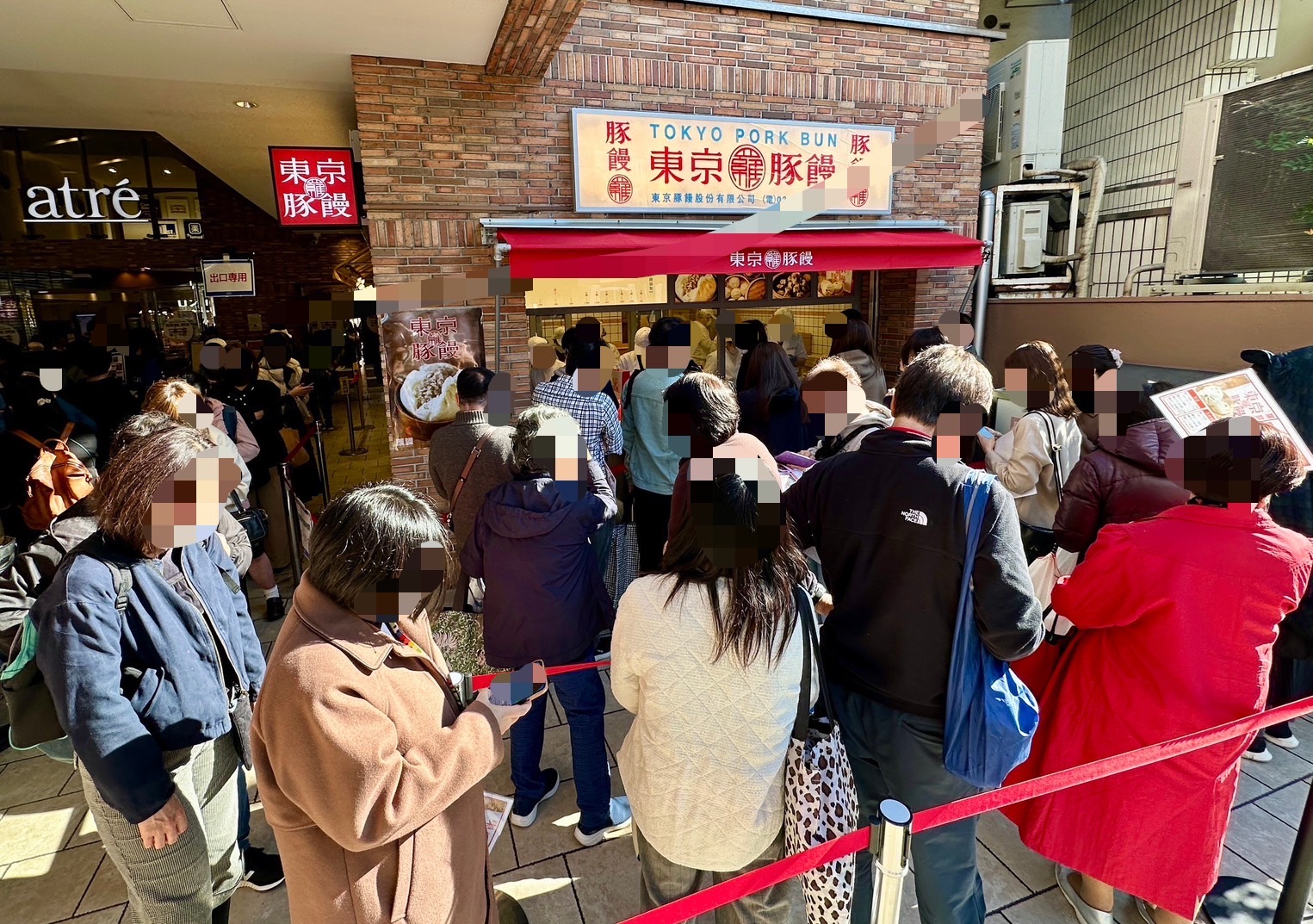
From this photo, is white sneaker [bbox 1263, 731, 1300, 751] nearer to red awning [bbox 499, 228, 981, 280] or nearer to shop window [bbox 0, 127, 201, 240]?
red awning [bbox 499, 228, 981, 280]

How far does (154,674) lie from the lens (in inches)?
75.2

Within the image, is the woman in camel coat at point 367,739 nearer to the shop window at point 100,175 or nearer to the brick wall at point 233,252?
the shop window at point 100,175

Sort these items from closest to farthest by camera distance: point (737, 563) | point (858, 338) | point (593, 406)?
point (737, 563), point (593, 406), point (858, 338)

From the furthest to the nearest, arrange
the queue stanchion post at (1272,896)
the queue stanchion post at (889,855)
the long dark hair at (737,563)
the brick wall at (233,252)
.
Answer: the brick wall at (233,252), the queue stanchion post at (1272,896), the long dark hair at (737,563), the queue stanchion post at (889,855)

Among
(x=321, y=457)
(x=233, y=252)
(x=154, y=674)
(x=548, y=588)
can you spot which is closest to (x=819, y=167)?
(x=321, y=457)

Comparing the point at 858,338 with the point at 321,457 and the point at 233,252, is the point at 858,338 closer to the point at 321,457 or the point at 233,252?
the point at 321,457

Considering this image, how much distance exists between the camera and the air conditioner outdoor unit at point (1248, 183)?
5539 millimetres

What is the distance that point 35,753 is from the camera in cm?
365

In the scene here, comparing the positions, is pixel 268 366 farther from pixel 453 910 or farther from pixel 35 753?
pixel 453 910

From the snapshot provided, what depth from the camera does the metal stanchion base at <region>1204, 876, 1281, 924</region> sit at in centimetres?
252

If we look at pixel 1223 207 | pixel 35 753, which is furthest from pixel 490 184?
pixel 1223 207

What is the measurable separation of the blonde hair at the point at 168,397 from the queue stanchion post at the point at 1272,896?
5.20m

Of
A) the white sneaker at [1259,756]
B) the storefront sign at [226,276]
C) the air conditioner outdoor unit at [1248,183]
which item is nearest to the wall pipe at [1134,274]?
the air conditioner outdoor unit at [1248,183]

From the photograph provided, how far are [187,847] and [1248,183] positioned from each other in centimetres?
859
